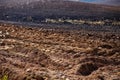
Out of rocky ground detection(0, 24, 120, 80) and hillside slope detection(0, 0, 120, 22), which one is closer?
rocky ground detection(0, 24, 120, 80)

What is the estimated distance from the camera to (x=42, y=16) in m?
31.7

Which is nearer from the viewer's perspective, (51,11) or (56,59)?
(56,59)

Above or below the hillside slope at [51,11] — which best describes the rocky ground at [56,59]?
above

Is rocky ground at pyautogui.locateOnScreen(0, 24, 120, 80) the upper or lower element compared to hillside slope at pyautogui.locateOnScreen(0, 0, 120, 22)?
upper

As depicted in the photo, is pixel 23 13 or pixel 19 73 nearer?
pixel 19 73

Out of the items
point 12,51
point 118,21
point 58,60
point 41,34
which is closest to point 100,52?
point 58,60

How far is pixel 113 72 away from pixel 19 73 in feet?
8.15

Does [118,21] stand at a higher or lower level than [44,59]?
lower

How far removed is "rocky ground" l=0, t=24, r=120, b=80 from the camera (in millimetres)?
9289

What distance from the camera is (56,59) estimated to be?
10891 mm

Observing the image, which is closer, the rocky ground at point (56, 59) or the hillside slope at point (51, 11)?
the rocky ground at point (56, 59)

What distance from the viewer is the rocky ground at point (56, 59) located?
9.29m

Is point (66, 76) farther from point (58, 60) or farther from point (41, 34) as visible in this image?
point (41, 34)

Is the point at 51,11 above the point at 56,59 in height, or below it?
below
